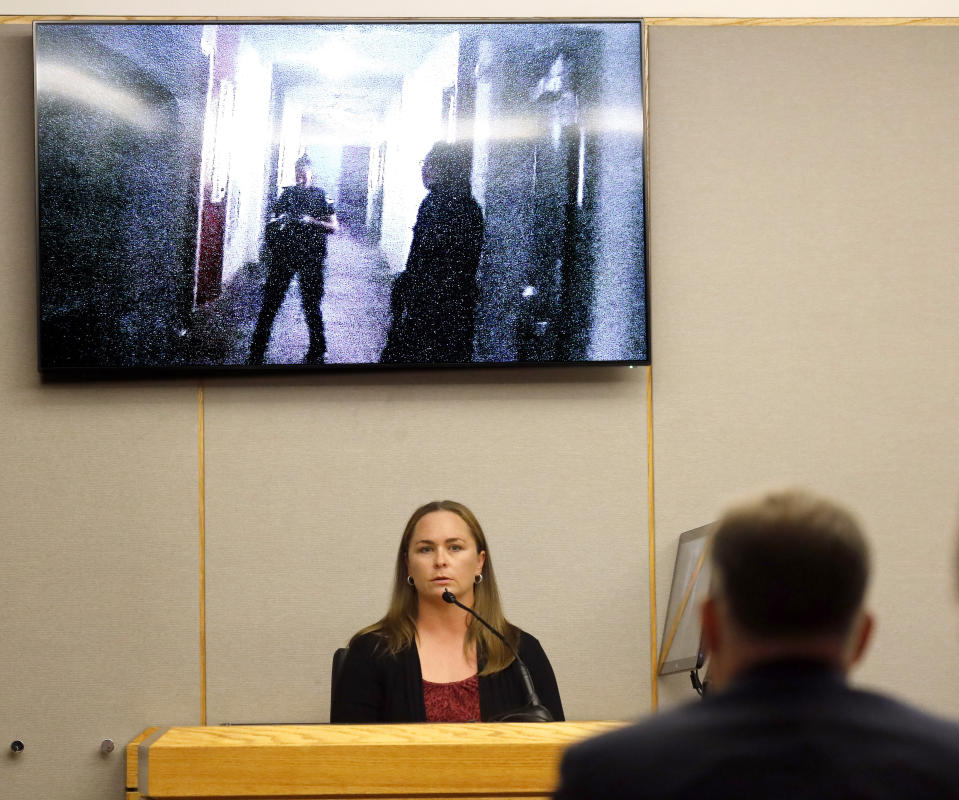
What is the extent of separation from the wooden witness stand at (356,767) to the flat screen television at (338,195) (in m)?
1.40

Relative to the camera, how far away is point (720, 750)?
3.07ft

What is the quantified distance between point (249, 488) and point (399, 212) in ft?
3.17

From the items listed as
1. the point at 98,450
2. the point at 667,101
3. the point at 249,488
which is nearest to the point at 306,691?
the point at 249,488

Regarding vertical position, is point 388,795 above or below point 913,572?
below

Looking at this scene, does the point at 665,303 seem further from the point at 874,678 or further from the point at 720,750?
the point at 720,750

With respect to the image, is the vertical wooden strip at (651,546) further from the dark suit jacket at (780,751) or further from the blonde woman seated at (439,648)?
the dark suit jacket at (780,751)

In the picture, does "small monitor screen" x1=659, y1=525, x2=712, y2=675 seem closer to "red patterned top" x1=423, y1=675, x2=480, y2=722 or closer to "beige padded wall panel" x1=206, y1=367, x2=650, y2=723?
"beige padded wall panel" x1=206, y1=367, x2=650, y2=723

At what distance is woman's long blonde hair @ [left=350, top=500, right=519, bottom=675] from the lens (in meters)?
3.06

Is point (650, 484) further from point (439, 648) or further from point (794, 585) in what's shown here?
point (794, 585)

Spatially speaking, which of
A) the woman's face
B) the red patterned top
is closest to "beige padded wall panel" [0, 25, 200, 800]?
the woman's face

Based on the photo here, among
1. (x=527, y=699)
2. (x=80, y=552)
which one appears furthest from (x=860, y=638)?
(x=80, y=552)

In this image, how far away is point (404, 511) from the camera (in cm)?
345

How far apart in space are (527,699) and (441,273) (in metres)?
1.30

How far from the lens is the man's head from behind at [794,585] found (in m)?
1.06
